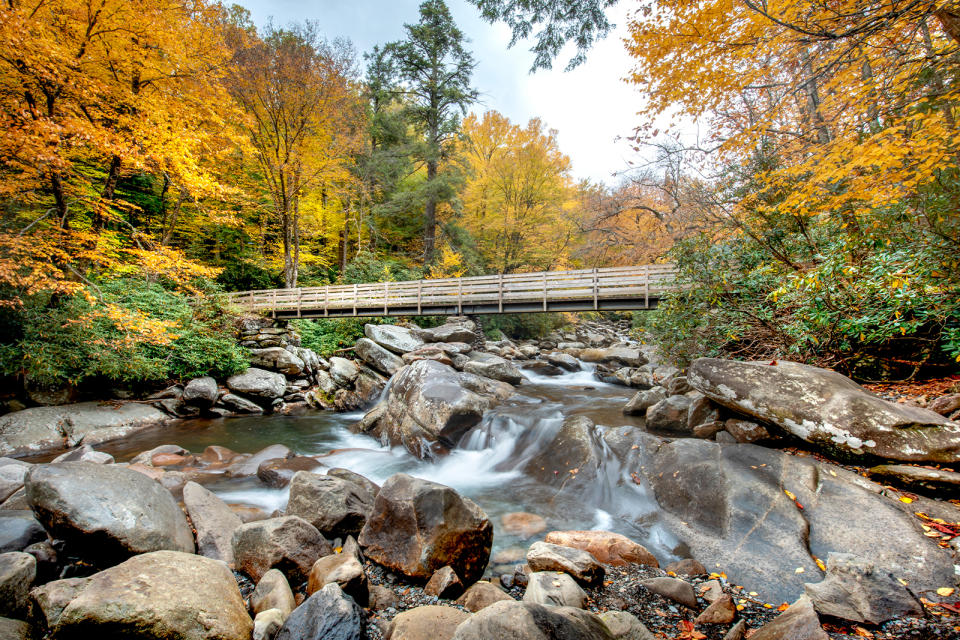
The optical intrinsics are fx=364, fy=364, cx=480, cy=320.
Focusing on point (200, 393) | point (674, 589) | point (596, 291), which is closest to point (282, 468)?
point (674, 589)

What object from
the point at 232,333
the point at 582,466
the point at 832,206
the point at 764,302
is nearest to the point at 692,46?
the point at 832,206

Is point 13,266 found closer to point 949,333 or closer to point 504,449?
point 504,449

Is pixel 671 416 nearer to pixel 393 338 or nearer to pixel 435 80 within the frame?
pixel 393 338

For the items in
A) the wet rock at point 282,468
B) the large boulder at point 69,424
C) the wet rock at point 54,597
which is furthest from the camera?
the large boulder at point 69,424

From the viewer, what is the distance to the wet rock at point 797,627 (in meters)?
2.05

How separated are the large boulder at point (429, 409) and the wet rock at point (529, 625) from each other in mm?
4961

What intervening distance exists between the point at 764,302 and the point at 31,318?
1397 centimetres

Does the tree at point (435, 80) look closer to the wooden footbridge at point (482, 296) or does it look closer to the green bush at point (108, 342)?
the wooden footbridge at point (482, 296)

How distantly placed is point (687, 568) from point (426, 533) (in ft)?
7.60

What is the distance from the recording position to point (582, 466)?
208 inches

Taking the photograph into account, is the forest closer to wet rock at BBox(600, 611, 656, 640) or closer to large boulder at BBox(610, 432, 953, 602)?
large boulder at BBox(610, 432, 953, 602)

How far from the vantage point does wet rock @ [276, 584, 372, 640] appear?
2.32 meters

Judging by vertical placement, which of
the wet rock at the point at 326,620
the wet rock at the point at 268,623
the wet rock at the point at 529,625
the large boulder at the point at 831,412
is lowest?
the wet rock at the point at 268,623

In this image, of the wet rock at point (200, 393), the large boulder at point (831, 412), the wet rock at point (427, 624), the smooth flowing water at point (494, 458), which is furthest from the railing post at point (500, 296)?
the wet rock at point (427, 624)
